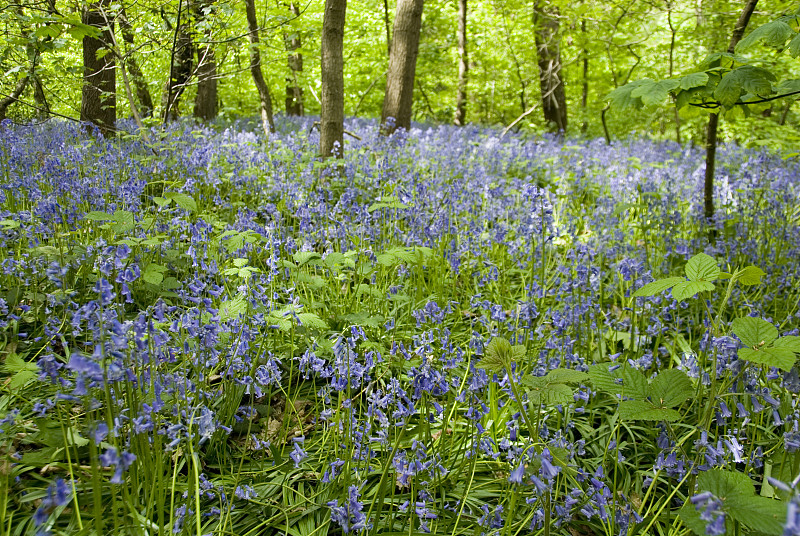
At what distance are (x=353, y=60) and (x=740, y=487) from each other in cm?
1525

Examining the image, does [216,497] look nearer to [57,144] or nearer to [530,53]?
[57,144]

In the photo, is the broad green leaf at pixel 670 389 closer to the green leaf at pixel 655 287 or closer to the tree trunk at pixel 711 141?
the green leaf at pixel 655 287

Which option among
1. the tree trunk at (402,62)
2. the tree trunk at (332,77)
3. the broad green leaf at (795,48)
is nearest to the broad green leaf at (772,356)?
the broad green leaf at (795,48)

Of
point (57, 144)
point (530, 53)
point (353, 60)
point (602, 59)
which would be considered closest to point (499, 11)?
point (530, 53)

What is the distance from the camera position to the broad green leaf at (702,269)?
1662mm

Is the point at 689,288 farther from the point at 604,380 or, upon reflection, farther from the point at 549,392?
the point at 549,392

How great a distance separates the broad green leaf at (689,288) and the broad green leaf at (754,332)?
0.15 meters

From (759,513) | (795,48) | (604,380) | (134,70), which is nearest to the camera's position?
(759,513)

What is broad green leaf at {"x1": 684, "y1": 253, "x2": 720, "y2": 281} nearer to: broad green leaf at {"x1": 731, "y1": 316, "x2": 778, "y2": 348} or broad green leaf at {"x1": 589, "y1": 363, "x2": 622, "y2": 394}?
broad green leaf at {"x1": 731, "y1": 316, "x2": 778, "y2": 348}

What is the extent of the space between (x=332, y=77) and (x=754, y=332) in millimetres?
4684

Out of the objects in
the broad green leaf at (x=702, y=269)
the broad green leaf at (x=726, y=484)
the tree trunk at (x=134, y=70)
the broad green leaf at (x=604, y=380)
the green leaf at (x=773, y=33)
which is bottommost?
the broad green leaf at (x=726, y=484)

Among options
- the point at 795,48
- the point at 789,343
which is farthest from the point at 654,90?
the point at 789,343

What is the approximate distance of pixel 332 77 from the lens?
5.35 m

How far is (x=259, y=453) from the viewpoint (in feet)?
6.90
